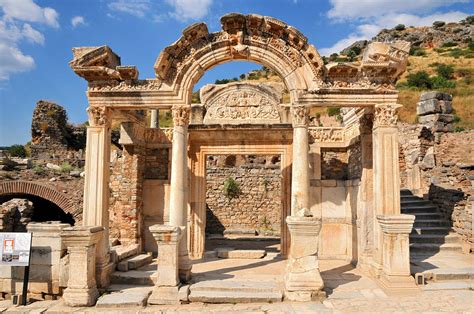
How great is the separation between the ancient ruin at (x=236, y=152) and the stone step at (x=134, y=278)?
0.10 feet

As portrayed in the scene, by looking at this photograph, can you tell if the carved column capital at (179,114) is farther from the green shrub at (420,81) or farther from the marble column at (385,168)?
the green shrub at (420,81)

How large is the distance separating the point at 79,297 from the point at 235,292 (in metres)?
3.05

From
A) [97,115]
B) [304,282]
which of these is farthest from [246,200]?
[304,282]

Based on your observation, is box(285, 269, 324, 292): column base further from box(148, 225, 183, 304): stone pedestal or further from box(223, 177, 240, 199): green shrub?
box(223, 177, 240, 199): green shrub

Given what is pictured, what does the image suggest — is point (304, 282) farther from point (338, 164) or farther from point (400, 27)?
point (400, 27)

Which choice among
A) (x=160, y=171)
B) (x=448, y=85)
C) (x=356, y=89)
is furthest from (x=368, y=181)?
(x=448, y=85)

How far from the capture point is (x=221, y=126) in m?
11.3

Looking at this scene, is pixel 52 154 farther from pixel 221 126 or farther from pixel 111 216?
pixel 221 126

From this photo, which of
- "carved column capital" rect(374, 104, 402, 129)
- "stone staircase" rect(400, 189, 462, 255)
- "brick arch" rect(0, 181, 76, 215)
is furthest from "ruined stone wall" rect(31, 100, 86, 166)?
"carved column capital" rect(374, 104, 402, 129)

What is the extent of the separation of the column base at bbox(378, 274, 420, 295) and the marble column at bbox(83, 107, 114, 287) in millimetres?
6072

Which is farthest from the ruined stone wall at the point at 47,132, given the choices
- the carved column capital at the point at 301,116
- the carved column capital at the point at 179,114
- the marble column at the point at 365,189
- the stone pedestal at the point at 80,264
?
the marble column at the point at 365,189

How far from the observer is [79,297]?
7285mm

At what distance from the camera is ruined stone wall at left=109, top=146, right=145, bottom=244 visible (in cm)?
1102

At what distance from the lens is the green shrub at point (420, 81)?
41.4 m
